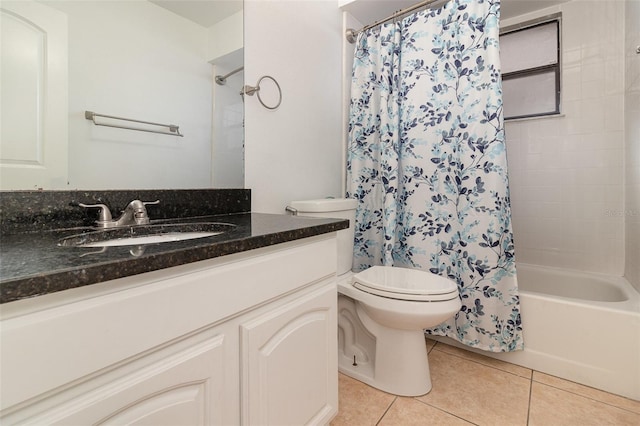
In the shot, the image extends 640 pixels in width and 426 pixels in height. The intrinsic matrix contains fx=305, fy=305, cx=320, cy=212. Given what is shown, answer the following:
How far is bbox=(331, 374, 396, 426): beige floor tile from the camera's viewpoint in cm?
124

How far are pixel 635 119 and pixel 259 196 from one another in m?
2.07

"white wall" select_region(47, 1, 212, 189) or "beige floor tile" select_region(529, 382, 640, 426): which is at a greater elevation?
"white wall" select_region(47, 1, 212, 189)

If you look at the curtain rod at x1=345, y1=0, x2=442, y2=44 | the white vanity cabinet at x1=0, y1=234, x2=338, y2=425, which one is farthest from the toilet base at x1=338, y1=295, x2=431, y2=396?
the curtain rod at x1=345, y1=0, x2=442, y2=44

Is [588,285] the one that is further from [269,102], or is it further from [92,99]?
[92,99]

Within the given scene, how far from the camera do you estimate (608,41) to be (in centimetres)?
188

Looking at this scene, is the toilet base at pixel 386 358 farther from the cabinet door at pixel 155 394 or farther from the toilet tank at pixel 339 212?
the cabinet door at pixel 155 394

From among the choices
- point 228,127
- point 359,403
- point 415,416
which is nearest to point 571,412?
point 415,416

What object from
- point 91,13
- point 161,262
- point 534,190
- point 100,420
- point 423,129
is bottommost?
point 100,420

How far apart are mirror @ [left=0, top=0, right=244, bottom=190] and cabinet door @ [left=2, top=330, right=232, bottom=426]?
668 millimetres

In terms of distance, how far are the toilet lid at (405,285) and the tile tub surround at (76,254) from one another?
1.97ft

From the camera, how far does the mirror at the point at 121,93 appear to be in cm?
85

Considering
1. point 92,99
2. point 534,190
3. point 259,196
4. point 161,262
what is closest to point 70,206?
point 92,99

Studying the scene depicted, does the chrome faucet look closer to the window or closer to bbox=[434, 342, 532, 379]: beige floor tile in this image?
bbox=[434, 342, 532, 379]: beige floor tile

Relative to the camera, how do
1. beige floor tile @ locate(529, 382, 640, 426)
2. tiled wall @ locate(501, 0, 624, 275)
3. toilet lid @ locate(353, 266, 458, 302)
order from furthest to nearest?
tiled wall @ locate(501, 0, 624, 275)
toilet lid @ locate(353, 266, 458, 302)
beige floor tile @ locate(529, 382, 640, 426)
